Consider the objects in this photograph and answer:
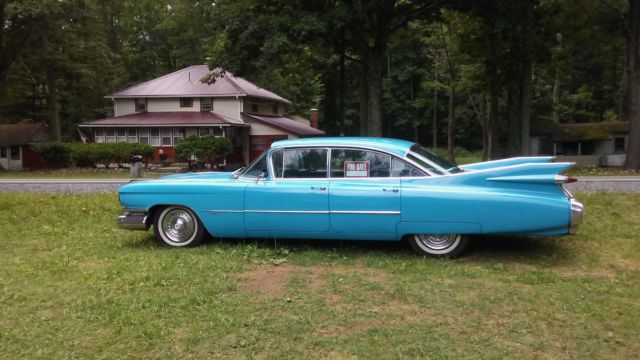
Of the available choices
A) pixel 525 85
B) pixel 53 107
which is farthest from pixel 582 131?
pixel 53 107

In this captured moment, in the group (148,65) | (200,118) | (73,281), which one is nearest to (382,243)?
(73,281)

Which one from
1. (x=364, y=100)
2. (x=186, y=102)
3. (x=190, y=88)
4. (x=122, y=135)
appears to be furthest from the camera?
(x=190, y=88)

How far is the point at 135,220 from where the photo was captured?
7.30 meters

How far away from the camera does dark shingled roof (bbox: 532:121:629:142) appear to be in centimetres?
4056

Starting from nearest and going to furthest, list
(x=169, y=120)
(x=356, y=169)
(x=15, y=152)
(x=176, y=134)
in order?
(x=356, y=169), (x=169, y=120), (x=176, y=134), (x=15, y=152)

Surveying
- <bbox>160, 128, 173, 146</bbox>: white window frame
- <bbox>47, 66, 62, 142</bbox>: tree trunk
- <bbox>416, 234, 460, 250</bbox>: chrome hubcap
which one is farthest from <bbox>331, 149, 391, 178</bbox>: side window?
<bbox>47, 66, 62, 142</bbox>: tree trunk

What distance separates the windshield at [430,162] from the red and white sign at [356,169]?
0.52m

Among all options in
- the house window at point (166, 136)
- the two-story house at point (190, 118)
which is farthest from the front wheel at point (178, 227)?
the house window at point (166, 136)

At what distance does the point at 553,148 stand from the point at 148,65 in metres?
37.9

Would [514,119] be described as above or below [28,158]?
above

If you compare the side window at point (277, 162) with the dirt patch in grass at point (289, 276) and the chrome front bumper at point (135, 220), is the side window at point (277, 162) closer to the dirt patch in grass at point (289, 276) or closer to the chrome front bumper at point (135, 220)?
the dirt patch in grass at point (289, 276)

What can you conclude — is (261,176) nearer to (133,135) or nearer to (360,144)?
(360,144)

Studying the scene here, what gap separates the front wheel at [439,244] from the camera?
6457 millimetres

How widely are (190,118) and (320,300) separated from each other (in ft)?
111
